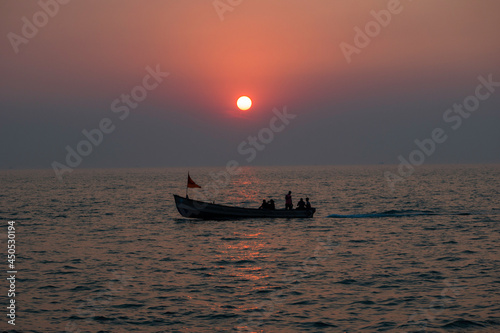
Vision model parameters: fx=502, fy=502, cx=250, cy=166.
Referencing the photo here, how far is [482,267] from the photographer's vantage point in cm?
2652

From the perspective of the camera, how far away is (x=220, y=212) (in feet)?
161

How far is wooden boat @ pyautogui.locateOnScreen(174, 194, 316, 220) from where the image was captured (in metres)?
49.1

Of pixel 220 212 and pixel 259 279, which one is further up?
pixel 220 212

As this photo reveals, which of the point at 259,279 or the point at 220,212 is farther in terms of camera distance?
the point at 220,212

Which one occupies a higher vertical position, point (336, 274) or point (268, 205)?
point (268, 205)

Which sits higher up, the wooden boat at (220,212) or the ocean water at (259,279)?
the wooden boat at (220,212)

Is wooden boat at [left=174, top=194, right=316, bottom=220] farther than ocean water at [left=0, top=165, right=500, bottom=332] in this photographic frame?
Yes

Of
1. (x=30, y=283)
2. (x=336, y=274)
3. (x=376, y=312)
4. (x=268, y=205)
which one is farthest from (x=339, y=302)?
(x=268, y=205)

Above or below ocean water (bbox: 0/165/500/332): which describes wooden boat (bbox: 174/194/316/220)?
above

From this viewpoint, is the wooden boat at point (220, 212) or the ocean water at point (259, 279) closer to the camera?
the ocean water at point (259, 279)

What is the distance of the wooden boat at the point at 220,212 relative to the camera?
49.1 metres

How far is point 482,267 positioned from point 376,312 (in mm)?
10519

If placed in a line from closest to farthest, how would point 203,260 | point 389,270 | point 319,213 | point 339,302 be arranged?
point 339,302, point 389,270, point 203,260, point 319,213

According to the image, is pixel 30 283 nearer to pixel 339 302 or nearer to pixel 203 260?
pixel 203 260
